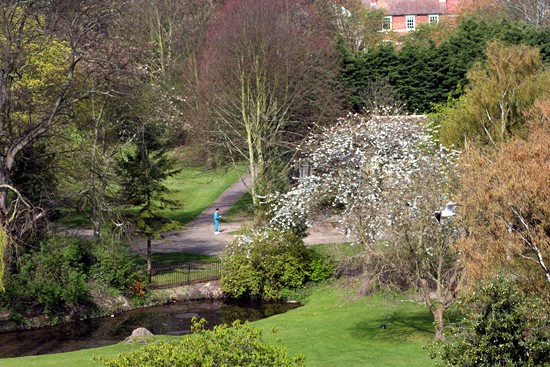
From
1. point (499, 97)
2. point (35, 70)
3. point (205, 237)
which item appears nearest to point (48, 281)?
point (35, 70)

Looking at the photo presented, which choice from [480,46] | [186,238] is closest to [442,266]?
[186,238]

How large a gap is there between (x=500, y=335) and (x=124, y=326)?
21034mm

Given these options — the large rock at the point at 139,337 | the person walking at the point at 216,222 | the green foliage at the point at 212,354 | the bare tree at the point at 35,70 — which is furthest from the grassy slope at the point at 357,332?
the person walking at the point at 216,222

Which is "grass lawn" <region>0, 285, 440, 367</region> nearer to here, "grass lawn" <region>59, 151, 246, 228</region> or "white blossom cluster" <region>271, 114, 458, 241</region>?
"white blossom cluster" <region>271, 114, 458, 241</region>

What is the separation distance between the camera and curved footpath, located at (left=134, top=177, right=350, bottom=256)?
43.3 metres

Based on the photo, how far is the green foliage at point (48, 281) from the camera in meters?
34.0

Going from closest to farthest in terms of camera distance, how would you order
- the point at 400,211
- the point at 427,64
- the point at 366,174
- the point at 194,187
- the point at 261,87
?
the point at 400,211
the point at 366,174
the point at 261,87
the point at 427,64
the point at 194,187

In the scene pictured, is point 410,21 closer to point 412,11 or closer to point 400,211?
point 412,11

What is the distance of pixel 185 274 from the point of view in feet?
128

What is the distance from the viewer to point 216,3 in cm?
7112

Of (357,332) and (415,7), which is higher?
(415,7)

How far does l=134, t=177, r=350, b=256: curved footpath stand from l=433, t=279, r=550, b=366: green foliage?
25.5 m

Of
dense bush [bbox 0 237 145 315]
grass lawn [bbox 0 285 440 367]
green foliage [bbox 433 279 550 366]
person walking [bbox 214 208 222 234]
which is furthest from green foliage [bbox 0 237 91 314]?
green foliage [bbox 433 279 550 366]

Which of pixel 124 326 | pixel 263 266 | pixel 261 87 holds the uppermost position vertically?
pixel 261 87
